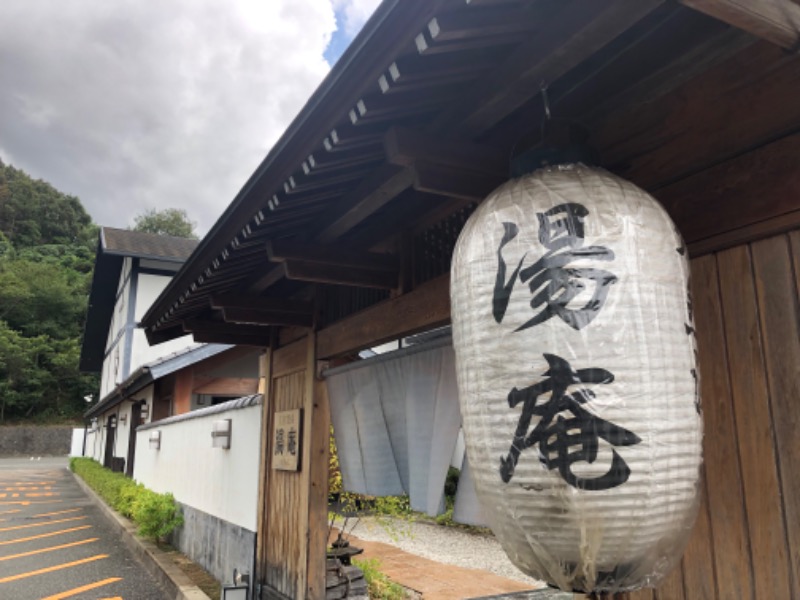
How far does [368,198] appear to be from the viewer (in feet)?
10.9

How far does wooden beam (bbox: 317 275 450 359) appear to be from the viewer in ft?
13.4

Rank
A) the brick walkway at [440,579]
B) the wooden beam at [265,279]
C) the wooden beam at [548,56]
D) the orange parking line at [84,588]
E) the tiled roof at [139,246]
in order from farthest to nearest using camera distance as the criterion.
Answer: the tiled roof at [139,246]
the orange parking line at [84,588]
the brick walkway at [440,579]
the wooden beam at [265,279]
the wooden beam at [548,56]

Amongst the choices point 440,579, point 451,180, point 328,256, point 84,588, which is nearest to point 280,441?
point 328,256

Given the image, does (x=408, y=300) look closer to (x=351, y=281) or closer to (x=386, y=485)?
(x=351, y=281)

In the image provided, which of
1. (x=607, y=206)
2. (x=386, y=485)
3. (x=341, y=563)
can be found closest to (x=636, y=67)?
(x=607, y=206)

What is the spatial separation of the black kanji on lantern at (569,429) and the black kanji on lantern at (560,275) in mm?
149

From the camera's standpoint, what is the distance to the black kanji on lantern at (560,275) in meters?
1.76

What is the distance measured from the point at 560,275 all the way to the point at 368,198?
5.74ft

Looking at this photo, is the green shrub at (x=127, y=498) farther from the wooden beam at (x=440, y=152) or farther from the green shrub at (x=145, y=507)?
the wooden beam at (x=440, y=152)

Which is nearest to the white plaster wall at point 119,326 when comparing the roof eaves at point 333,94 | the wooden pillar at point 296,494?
the wooden pillar at point 296,494

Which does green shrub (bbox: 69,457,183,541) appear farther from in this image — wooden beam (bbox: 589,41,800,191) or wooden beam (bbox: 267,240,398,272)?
wooden beam (bbox: 589,41,800,191)

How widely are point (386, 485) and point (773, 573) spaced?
11.1 ft

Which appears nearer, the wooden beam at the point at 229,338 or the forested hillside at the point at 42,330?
the wooden beam at the point at 229,338

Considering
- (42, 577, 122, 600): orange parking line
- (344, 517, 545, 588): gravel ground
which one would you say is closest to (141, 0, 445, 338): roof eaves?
(42, 577, 122, 600): orange parking line
